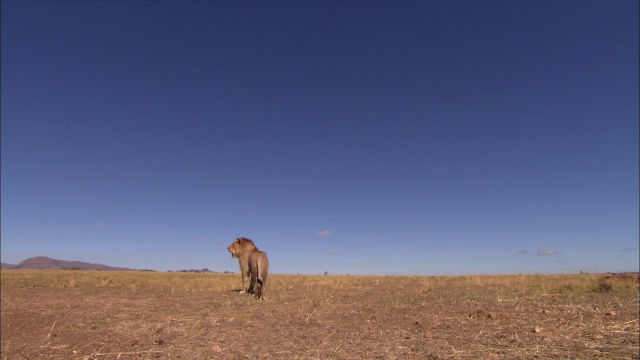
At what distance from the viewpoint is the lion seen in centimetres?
1487

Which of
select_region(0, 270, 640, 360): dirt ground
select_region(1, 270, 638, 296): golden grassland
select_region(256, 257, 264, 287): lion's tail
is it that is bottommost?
→ select_region(0, 270, 640, 360): dirt ground

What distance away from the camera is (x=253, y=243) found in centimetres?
1748

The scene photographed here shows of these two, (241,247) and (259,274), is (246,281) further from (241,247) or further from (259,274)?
(259,274)

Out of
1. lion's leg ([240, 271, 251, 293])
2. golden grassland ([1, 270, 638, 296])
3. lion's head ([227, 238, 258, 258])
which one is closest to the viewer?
golden grassland ([1, 270, 638, 296])

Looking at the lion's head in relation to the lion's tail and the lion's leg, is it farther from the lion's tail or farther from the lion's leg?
the lion's tail

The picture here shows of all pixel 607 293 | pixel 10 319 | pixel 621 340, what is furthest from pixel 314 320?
pixel 607 293

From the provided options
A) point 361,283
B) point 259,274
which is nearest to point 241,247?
point 259,274

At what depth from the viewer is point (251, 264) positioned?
15.9 metres

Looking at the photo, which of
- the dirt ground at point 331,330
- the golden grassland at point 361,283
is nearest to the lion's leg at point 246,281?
the golden grassland at point 361,283

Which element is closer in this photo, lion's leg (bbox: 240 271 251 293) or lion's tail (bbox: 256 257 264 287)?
lion's tail (bbox: 256 257 264 287)

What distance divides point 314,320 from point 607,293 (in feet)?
35.3

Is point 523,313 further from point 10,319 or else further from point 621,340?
point 10,319

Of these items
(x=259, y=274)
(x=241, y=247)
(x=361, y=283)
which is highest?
(x=241, y=247)

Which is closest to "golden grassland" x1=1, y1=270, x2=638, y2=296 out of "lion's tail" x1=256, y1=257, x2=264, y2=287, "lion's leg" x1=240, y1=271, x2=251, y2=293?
"lion's leg" x1=240, y1=271, x2=251, y2=293
